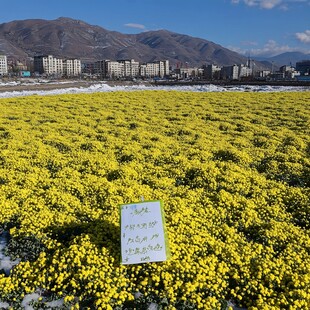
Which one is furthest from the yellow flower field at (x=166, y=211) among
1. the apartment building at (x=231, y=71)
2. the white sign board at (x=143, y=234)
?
the apartment building at (x=231, y=71)

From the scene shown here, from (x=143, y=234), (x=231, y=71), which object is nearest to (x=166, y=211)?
(x=143, y=234)

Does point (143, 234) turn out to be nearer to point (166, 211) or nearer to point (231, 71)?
point (166, 211)

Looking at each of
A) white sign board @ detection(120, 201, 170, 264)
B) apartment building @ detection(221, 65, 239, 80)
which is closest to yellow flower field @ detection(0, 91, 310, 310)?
white sign board @ detection(120, 201, 170, 264)

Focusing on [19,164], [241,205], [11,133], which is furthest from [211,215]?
[11,133]

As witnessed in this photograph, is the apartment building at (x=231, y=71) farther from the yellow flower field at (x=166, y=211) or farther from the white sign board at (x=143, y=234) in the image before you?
the white sign board at (x=143, y=234)

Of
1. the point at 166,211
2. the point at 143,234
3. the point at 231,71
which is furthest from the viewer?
the point at 231,71

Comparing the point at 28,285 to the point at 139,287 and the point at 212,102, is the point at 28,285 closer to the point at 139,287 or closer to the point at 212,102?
the point at 139,287
